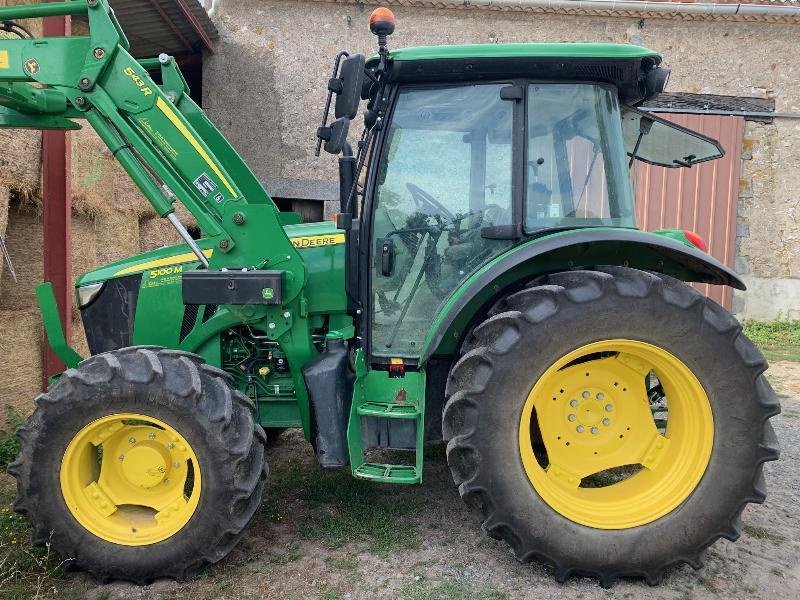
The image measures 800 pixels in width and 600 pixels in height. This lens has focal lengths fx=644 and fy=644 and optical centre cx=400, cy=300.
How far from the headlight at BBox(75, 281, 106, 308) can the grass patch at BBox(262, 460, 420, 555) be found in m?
1.34

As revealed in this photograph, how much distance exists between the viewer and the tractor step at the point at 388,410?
2699 mm

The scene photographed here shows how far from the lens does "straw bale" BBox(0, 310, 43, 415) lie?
399cm

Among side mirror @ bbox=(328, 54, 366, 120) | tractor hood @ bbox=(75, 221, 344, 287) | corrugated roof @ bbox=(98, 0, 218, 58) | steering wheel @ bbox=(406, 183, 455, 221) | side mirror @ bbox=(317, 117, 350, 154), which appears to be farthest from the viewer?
corrugated roof @ bbox=(98, 0, 218, 58)

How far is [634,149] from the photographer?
3.51 m

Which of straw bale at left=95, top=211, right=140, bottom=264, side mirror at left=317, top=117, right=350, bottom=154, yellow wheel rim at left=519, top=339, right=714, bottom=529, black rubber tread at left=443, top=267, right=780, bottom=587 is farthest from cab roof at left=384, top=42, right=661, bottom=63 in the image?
straw bale at left=95, top=211, right=140, bottom=264

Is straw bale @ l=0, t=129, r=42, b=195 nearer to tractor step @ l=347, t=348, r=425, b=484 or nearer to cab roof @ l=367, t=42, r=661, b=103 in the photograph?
cab roof @ l=367, t=42, r=661, b=103

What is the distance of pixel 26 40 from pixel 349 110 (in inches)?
58.8

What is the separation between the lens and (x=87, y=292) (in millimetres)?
3285

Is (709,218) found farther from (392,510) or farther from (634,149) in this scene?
(392,510)

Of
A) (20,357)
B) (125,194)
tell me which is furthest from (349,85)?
(125,194)

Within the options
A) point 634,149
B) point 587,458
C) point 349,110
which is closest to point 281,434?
point 587,458

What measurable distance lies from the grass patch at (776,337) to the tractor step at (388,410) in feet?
20.0

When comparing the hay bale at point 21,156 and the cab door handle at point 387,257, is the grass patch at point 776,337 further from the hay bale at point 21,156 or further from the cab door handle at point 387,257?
the hay bale at point 21,156

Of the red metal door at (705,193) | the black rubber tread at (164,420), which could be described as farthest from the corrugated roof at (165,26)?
the red metal door at (705,193)
